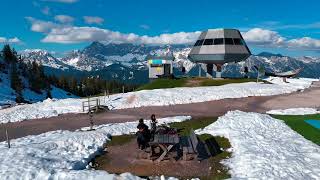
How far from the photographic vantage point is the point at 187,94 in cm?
4316

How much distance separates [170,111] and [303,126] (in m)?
12.0

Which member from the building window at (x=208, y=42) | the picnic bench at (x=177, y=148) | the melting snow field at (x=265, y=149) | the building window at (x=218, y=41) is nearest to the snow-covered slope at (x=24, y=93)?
the building window at (x=208, y=42)

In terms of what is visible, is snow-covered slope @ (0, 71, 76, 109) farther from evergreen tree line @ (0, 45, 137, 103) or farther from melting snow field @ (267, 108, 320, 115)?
melting snow field @ (267, 108, 320, 115)

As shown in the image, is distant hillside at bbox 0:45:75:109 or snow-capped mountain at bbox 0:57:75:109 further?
distant hillside at bbox 0:45:75:109

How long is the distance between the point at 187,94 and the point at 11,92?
110371 mm

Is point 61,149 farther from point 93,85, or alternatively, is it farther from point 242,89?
point 93,85

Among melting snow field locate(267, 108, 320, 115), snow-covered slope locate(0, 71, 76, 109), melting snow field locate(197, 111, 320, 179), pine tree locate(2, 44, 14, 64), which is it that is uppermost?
pine tree locate(2, 44, 14, 64)

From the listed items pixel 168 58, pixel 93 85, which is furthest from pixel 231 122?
pixel 93 85

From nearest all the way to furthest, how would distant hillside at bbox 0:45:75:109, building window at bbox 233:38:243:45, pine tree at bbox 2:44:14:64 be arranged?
building window at bbox 233:38:243:45 < distant hillside at bbox 0:45:75:109 < pine tree at bbox 2:44:14:64

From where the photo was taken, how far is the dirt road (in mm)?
29688

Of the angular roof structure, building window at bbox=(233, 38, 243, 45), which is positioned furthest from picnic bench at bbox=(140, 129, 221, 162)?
building window at bbox=(233, 38, 243, 45)

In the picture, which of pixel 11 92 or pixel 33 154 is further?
pixel 11 92

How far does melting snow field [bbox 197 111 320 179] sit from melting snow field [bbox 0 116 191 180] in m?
5.67

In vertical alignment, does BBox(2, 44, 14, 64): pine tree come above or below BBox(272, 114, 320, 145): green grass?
above
